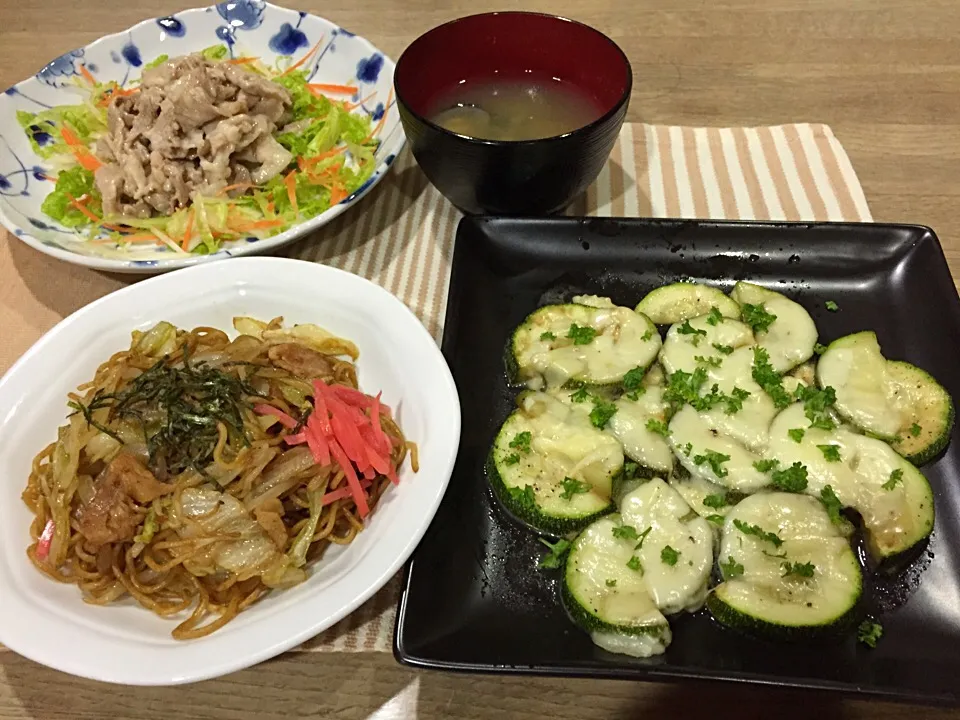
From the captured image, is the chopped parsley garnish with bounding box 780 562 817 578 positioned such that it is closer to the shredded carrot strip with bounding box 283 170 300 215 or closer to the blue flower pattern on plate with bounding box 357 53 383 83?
the shredded carrot strip with bounding box 283 170 300 215

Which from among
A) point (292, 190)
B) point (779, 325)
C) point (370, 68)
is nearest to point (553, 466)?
point (779, 325)

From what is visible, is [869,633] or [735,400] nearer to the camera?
[869,633]

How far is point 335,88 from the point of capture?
270cm

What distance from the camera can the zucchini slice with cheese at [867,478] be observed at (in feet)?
4.79

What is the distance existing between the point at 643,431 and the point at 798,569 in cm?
44

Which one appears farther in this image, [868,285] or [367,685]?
[868,285]

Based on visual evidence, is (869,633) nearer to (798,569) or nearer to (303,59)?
(798,569)

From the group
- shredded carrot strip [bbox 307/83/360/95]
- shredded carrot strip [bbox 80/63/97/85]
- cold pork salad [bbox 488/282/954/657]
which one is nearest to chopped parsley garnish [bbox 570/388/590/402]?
cold pork salad [bbox 488/282/954/657]

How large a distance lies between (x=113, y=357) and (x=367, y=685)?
0.99 meters

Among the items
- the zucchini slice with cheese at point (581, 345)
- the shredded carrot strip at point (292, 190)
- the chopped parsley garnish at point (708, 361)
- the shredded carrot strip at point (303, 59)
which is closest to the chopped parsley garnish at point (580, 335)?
the zucchini slice with cheese at point (581, 345)

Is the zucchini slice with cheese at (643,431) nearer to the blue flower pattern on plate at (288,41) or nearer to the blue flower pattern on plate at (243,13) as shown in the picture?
the blue flower pattern on plate at (288,41)

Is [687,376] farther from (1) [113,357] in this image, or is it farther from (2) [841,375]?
(1) [113,357]

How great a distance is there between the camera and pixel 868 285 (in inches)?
76.9

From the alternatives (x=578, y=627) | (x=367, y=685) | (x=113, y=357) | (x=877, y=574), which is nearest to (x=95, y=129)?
(x=113, y=357)
